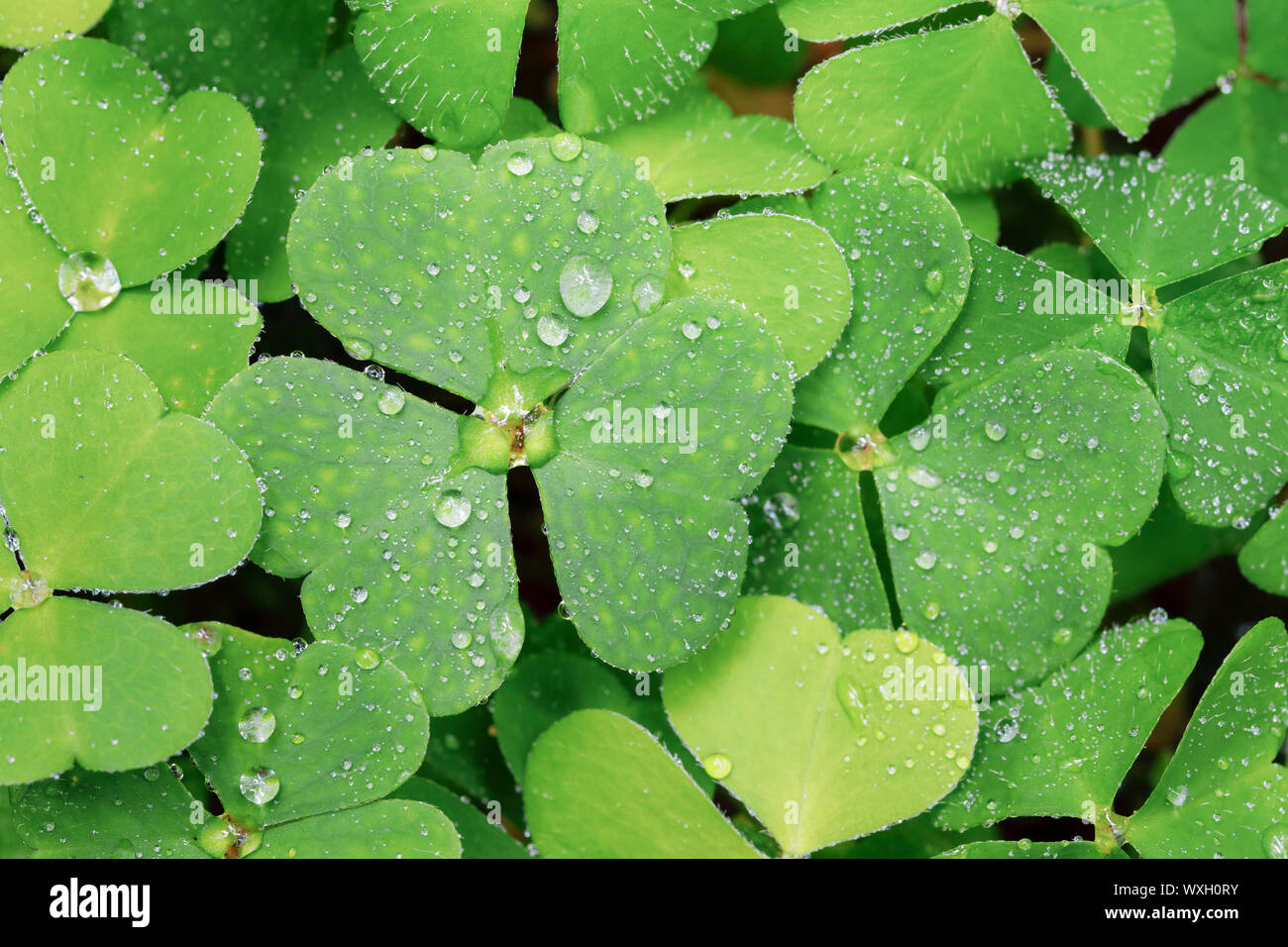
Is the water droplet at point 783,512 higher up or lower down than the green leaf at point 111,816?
higher up

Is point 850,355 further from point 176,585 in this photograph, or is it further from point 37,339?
point 37,339

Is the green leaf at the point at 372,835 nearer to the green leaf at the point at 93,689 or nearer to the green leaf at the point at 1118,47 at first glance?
the green leaf at the point at 93,689

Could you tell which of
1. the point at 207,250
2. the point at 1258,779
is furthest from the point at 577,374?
the point at 1258,779

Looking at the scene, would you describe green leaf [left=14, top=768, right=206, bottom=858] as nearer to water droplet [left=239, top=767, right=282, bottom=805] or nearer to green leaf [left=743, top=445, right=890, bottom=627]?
water droplet [left=239, top=767, right=282, bottom=805]

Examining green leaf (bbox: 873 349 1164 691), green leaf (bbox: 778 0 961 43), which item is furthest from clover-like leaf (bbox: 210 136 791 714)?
green leaf (bbox: 778 0 961 43)

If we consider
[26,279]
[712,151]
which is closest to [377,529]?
[26,279]

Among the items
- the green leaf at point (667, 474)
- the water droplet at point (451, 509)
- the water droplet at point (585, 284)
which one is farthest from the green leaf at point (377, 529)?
the water droplet at point (585, 284)
